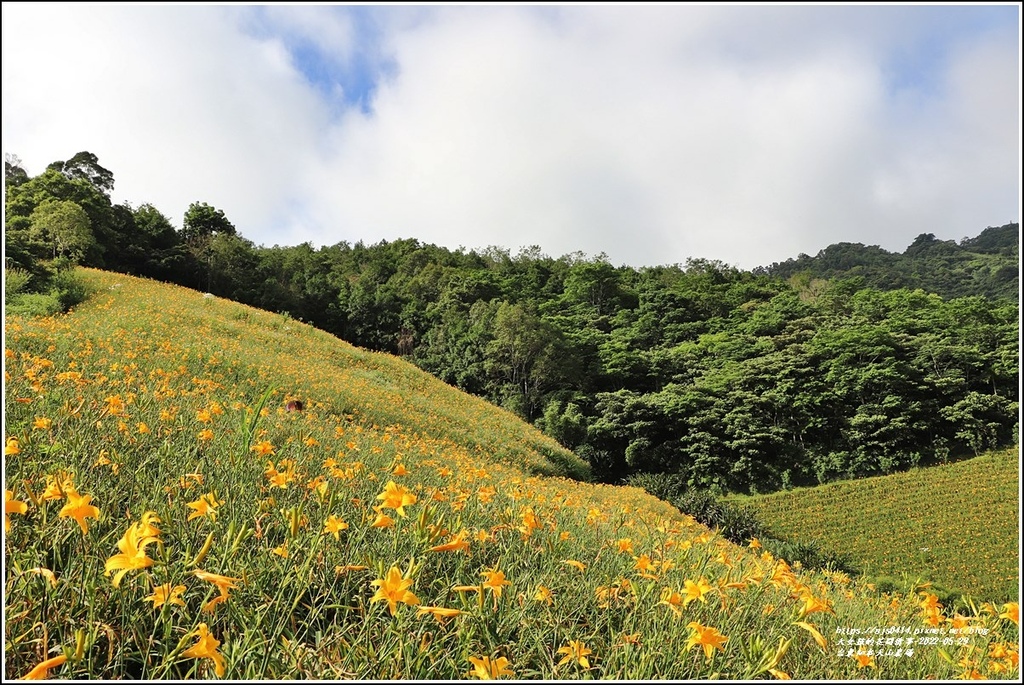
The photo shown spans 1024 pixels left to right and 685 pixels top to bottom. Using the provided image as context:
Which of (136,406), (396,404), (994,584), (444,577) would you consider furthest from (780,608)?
(994,584)

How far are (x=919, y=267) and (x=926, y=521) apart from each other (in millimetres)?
28178

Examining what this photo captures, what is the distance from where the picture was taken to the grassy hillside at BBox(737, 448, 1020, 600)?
14078 millimetres

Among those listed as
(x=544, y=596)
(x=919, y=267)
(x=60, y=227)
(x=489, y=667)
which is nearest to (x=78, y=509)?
(x=489, y=667)

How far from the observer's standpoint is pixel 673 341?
32531 mm

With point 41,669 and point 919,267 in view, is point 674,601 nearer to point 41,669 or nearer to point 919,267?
point 41,669

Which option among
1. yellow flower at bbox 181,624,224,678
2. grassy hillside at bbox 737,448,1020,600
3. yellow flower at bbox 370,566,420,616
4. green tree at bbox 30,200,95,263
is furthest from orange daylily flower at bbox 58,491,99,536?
green tree at bbox 30,200,95,263

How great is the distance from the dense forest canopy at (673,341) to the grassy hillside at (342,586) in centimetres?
1665

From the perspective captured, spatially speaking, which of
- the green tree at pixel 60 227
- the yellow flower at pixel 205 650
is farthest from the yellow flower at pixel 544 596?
the green tree at pixel 60 227

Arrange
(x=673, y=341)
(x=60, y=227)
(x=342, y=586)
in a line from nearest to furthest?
1. (x=342, y=586)
2. (x=60, y=227)
3. (x=673, y=341)

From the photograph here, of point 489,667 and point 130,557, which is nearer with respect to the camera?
point 130,557

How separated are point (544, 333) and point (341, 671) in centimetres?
2771

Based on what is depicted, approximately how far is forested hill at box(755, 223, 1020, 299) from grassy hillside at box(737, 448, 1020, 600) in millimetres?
7674

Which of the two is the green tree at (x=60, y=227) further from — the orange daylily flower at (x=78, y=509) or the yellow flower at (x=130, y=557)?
the yellow flower at (x=130, y=557)

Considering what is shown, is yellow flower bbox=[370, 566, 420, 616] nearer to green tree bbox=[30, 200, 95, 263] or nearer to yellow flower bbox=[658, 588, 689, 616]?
yellow flower bbox=[658, 588, 689, 616]
